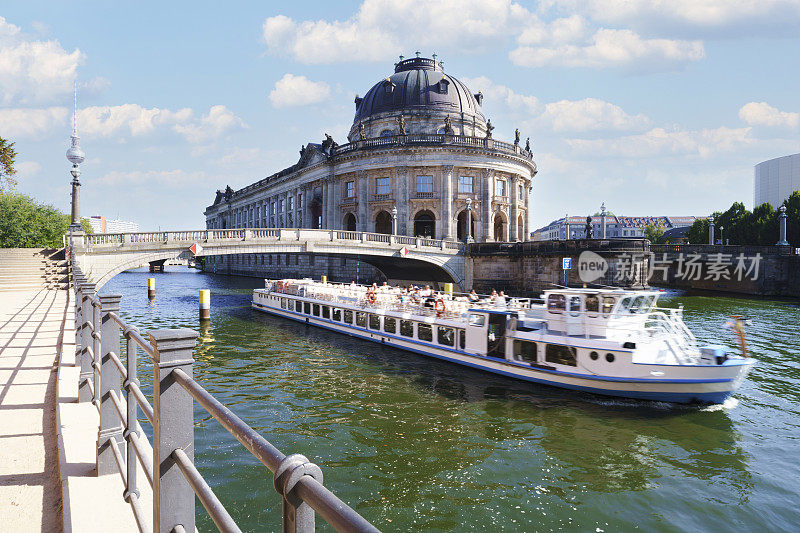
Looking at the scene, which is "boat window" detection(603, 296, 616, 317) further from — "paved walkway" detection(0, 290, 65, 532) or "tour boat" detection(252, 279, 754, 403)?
"paved walkway" detection(0, 290, 65, 532)

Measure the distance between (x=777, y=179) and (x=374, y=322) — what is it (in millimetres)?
193783

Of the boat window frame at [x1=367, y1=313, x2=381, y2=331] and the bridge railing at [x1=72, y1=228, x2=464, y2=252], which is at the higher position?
the bridge railing at [x1=72, y1=228, x2=464, y2=252]

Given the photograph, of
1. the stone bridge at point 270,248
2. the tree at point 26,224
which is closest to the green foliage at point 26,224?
the tree at point 26,224

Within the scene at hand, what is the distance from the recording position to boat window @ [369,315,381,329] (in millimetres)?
25853

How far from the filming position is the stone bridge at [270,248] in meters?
29.5

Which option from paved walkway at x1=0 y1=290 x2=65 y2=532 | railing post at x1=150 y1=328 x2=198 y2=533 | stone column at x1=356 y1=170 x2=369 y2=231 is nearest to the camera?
railing post at x1=150 y1=328 x2=198 y2=533

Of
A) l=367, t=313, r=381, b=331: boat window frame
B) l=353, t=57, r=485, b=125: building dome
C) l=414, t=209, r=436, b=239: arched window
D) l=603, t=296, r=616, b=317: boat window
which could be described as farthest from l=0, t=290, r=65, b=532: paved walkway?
l=353, t=57, r=485, b=125: building dome

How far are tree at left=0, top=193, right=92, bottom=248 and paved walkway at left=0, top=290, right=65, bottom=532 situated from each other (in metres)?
43.4

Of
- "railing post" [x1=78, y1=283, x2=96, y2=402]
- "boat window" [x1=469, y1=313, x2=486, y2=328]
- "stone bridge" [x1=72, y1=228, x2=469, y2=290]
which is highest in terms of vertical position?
"stone bridge" [x1=72, y1=228, x2=469, y2=290]

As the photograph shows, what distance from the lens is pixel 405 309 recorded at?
2508 cm

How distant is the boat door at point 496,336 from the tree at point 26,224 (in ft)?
158

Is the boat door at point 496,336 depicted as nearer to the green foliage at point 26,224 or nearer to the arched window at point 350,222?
the arched window at point 350,222

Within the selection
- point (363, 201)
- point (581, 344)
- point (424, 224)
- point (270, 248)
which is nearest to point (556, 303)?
point (581, 344)

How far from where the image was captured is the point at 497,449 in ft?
39.8
